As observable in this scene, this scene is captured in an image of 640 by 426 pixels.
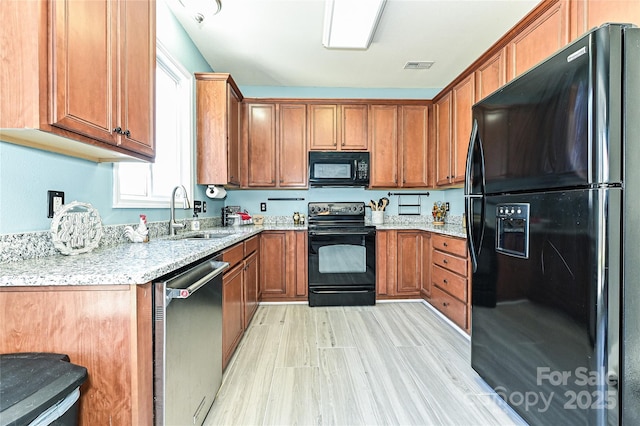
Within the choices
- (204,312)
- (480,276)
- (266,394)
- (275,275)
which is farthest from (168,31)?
(480,276)

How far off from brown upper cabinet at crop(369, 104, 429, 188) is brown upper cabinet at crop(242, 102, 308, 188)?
881 mm

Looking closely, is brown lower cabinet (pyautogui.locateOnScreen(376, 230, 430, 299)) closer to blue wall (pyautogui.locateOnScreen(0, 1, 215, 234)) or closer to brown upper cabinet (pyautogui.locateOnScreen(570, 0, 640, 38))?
brown upper cabinet (pyautogui.locateOnScreen(570, 0, 640, 38))

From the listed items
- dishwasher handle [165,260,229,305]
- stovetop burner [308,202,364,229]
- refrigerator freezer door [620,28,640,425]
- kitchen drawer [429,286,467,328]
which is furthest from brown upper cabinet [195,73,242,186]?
refrigerator freezer door [620,28,640,425]

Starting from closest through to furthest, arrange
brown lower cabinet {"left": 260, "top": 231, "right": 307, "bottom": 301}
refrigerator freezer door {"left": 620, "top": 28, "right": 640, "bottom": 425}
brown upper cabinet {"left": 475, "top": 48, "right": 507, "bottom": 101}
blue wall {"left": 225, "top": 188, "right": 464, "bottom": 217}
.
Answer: refrigerator freezer door {"left": 620, "top": 28, "right": 640, "bottom": 425} → brown upper cabinet {"left": 475, "top": 48, "right": 507, "bottom": 101} → brown lower cabinet {"left": 260, "top": 231, "right": 307, "bottom": 301} → blue wall {"left": 225, "top": 188, "right": 464, "bottom": 217}

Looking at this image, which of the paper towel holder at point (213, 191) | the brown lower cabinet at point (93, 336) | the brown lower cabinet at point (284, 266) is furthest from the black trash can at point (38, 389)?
the brown lower cabinet at point (284, 266)

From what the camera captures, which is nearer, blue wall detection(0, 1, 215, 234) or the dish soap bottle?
blue wall detection(0, 1, 215, 234)

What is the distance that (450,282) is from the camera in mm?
2709

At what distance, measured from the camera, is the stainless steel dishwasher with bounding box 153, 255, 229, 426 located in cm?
104

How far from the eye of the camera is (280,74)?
137 inches

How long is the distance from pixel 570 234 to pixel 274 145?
303 cm

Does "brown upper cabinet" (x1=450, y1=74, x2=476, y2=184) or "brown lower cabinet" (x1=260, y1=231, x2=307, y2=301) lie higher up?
"brown upper cabinet" (x1=450, y1=74, x2=476, y2=184)

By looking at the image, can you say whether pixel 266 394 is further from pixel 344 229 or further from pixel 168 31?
pixel 168 31

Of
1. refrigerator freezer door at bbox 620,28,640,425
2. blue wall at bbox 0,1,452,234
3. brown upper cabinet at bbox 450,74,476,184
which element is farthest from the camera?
brown upper cabinet at bbox 450,74,476,184

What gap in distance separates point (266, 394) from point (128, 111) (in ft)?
5.51
